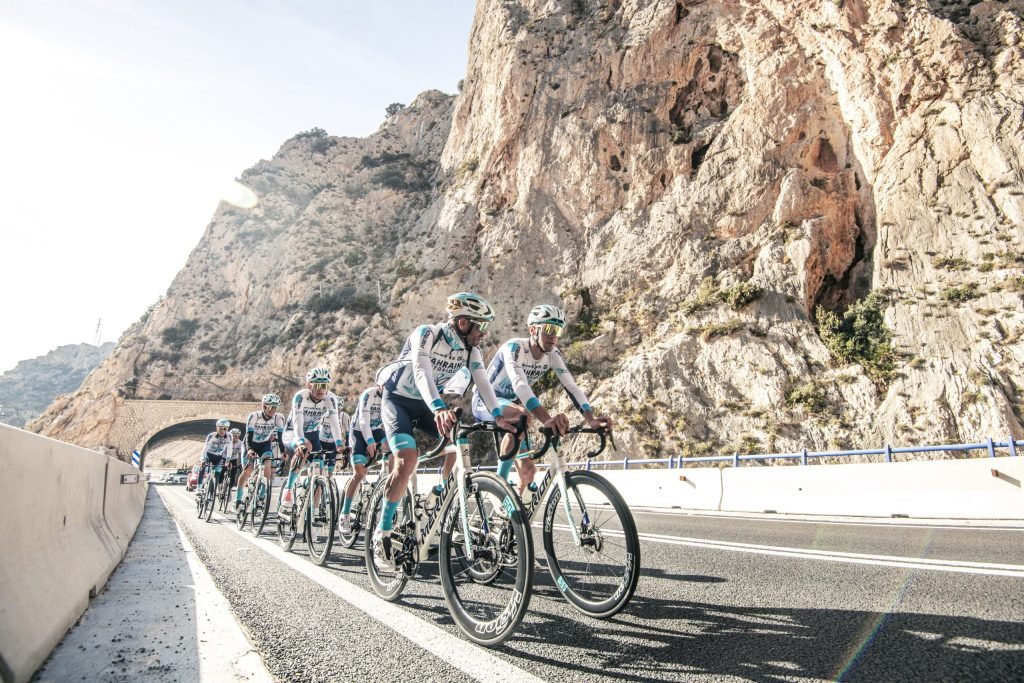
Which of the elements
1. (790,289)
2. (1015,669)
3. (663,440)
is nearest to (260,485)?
(1015,669)

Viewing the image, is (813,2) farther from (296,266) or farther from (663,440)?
(296,266)

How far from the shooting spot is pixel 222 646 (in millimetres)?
2729

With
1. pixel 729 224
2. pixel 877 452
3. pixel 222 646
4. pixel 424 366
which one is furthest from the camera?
pixel 729 224

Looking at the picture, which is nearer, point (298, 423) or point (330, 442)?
point (298, 423)

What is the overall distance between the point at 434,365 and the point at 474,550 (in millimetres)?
1492

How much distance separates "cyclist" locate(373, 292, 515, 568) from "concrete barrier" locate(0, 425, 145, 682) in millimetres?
1789

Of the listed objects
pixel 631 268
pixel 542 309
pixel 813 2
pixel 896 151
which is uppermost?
pixel 813 2

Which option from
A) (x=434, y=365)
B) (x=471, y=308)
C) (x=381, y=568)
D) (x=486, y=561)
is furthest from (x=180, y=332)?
(x=486, y=561)

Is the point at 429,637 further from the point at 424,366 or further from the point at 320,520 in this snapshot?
the point at 320,520

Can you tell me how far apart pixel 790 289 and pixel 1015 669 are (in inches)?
943

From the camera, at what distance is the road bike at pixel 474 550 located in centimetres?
275

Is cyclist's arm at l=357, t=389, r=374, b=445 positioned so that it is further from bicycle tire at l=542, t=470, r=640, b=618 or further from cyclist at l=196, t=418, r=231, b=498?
cyclist at l=196, t=418, r=231, b=498

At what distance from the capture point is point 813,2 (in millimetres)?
26422

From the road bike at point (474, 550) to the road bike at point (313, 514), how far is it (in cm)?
182
